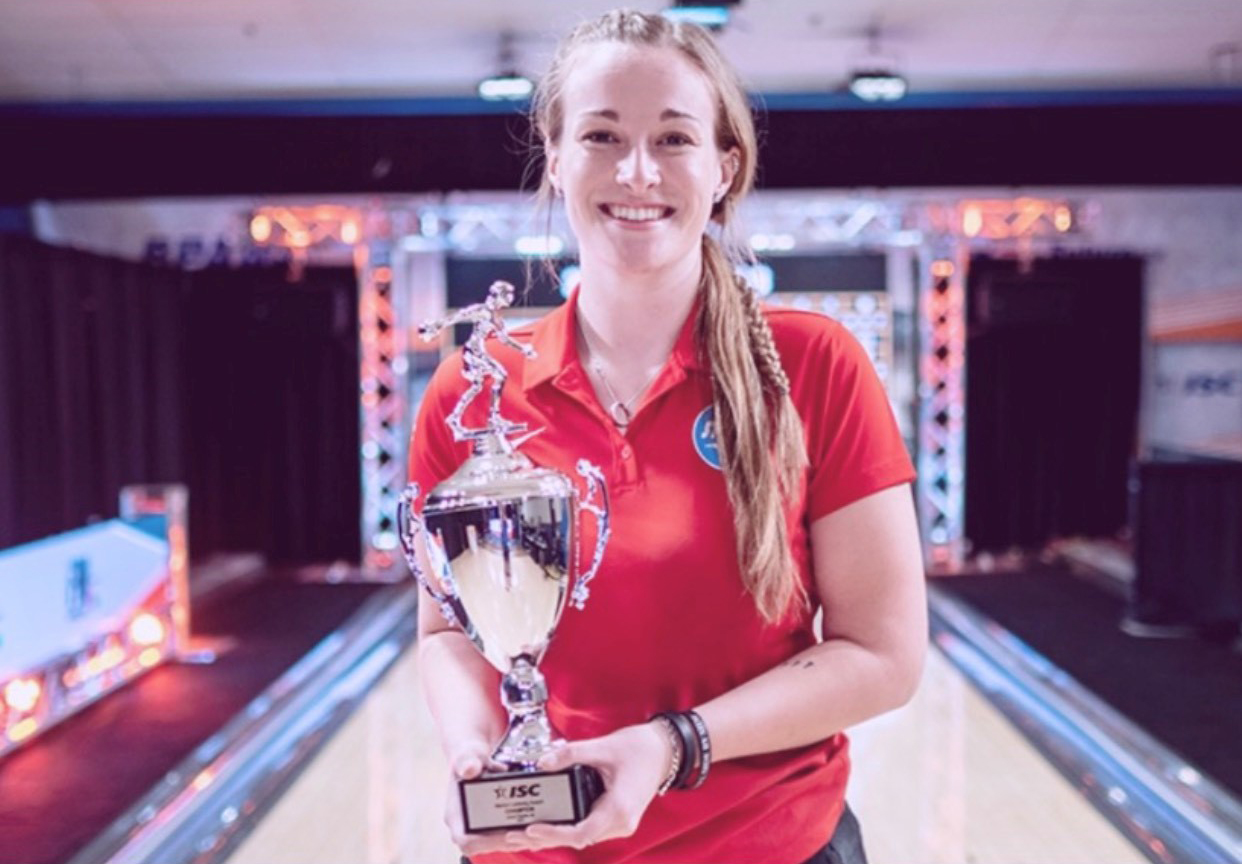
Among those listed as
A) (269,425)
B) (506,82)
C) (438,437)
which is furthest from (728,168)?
(269,425)

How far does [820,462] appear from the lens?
40.3 inches

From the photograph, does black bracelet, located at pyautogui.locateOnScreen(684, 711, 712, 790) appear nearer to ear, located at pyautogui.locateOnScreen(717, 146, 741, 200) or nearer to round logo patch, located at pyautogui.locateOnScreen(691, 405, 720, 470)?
round logo patch, located at pyautogui.locateOnScreen(691, 405, 720, 470)

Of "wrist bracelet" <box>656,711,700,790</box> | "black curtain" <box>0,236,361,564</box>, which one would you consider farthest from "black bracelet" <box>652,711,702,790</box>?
"black curtain" <box>0,236,361,564</box>

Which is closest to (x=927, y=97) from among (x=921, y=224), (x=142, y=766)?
(x=921, y=224)

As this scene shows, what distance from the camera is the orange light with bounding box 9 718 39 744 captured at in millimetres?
4578

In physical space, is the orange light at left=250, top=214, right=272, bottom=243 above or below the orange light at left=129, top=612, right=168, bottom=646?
above

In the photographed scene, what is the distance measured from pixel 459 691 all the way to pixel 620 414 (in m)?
0.28

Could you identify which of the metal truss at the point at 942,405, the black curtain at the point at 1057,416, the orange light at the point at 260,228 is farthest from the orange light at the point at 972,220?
the orange light at the point at 260,228

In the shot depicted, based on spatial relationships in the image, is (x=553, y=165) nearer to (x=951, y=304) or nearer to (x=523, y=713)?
(x=523, y=713)

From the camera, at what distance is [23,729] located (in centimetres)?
465

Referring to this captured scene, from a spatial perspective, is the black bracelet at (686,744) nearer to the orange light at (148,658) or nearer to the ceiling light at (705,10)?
the ceiling light at (705,10)

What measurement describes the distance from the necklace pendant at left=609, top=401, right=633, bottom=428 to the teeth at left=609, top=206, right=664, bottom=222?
6.7 inches

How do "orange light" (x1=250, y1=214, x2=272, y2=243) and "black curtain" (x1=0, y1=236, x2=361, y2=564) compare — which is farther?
"orange light" (x1=250, y1=214, x2=272, y2=243)

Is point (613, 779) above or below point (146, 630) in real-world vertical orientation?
above
